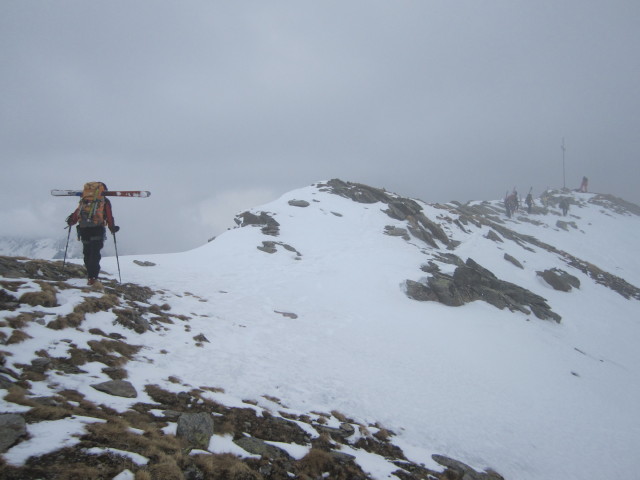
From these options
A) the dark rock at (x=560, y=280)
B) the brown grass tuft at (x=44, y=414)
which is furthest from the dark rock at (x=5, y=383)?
the dark rock at (x=560, y=280)

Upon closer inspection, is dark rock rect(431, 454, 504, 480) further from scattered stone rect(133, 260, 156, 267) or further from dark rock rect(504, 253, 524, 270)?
dark rock rect(504, 253, 524, 270)

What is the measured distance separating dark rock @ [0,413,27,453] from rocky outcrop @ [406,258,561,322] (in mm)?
20818

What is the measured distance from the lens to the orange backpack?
11.0m

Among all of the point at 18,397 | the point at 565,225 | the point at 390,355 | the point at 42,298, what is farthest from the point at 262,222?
the point at 565,225

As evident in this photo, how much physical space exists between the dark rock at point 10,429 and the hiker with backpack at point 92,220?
25.3 ft

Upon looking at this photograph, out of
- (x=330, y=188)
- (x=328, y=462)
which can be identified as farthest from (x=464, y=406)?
(x=330, y=188)

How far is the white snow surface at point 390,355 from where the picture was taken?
9219 mm

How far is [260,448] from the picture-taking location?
590cm

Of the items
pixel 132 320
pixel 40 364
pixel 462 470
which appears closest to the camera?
pixel 40 364

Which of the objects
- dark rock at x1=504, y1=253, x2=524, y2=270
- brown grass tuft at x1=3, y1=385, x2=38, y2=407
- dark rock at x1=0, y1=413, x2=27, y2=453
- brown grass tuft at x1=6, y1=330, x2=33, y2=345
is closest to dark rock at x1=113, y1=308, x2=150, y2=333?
Result: brown grass tuft at x1=6, y1=330, x2=33, y2=345

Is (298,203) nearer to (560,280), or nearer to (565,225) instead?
(560,280)

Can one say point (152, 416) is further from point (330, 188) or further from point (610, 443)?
point (330, 188)

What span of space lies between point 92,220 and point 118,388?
22.6 ft

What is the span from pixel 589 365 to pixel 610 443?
28.5 feet
